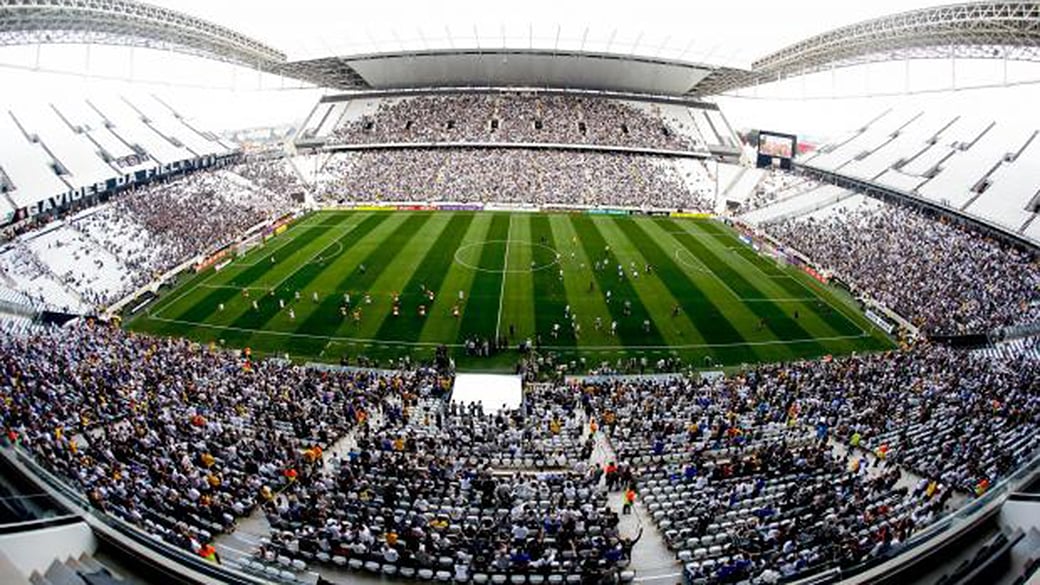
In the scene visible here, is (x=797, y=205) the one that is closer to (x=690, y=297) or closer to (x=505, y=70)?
(x=690, y=297)

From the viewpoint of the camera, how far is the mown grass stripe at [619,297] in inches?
1168

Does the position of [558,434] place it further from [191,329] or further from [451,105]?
[451,105]

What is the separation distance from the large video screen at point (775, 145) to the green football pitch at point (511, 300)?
21.6 meters

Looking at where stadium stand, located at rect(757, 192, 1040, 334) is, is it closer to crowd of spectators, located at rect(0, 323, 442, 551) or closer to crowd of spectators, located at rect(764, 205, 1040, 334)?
crowd of spectators, located at rect(764, 205, 1040, 334)

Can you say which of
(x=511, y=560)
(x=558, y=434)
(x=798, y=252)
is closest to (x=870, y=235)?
(x=798, y=252)

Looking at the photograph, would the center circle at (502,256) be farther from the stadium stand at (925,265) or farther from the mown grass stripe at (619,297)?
the stadium stand at (925,265)

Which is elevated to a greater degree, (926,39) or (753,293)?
(926,39)

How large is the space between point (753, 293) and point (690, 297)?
390 centimetres

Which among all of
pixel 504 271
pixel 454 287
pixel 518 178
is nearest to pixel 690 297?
pixel 504 271

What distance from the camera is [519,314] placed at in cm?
3180

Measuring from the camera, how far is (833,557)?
1280cm

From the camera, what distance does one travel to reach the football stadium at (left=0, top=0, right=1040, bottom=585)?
13.5 m

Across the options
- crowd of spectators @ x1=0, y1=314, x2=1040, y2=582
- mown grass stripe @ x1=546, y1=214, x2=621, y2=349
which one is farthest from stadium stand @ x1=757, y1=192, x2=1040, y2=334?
mown grass stripe @ x1=546, y1=214, x2=621, y2=349

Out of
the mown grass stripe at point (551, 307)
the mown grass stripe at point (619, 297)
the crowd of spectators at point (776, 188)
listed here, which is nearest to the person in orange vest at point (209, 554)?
the mown grass stripe at point (551, 307)
